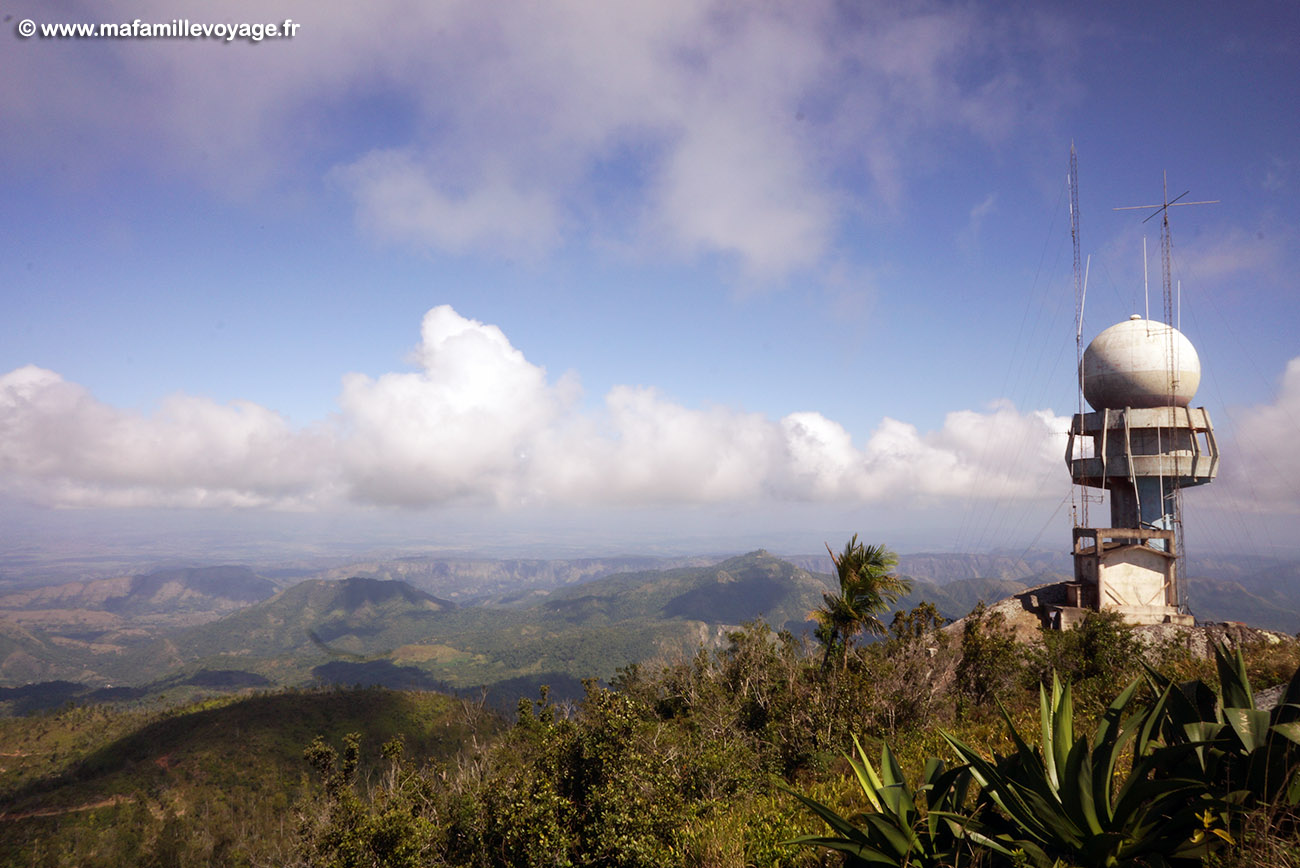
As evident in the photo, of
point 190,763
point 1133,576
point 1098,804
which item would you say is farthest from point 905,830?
point 190,763

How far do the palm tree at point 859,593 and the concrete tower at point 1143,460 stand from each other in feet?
37.5

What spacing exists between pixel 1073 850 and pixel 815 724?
41.5 feet

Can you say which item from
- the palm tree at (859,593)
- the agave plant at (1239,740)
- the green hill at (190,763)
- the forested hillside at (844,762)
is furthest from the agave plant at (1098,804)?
the green hill at (190,763)

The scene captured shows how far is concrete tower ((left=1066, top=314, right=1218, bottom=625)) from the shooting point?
85.9 ft

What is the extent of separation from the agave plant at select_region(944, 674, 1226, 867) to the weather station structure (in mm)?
25810

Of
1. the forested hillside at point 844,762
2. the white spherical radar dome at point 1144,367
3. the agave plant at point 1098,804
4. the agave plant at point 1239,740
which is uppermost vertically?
the white spherical radar dome at point 1144,367

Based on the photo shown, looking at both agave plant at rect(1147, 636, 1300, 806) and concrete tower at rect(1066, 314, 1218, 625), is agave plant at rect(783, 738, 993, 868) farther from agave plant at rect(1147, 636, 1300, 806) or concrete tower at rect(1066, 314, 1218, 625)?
concrete tower at rect(1066, 314, 1218, 625)

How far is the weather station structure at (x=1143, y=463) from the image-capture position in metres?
26.2

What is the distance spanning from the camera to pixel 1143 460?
26.7m

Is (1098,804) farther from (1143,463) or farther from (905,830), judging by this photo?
(1143,463)

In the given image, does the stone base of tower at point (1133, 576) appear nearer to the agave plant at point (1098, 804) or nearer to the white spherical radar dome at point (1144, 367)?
the white spherical radar dome at point (1144, 367)

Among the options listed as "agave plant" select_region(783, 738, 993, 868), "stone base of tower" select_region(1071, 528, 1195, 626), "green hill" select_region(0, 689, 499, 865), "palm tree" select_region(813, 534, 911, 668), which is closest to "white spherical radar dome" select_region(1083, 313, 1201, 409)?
"stone base of tower" select_region(1071, 528, 1195, 626)

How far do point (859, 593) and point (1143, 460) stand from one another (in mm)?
16151

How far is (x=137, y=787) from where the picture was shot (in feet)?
260
